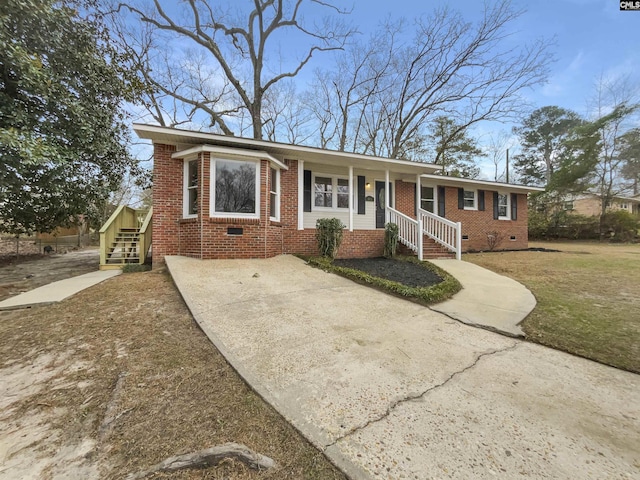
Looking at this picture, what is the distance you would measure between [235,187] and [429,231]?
665cm

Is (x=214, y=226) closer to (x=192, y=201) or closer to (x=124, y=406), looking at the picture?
(x=192, y=201)

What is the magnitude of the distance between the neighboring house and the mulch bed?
19.9m

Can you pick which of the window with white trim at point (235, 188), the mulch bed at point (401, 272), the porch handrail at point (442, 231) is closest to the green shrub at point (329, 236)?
the mulch bed at point (401, 272)

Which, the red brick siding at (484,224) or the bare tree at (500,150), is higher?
the bare tree at (500,150)

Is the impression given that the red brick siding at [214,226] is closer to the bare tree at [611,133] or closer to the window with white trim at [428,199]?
the window with white trim at [428,199]

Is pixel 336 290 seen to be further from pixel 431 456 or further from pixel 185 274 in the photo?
pixel 431 456

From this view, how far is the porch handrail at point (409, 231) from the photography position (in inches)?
328

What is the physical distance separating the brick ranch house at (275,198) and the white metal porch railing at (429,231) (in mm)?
34

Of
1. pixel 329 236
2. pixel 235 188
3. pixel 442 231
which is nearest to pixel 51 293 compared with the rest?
pixel 235 188

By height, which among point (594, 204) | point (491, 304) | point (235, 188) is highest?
point (594, 204)

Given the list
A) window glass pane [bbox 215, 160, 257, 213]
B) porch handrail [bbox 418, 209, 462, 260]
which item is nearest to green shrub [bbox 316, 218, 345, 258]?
window glass pane [bbox 215, 160, 257, 213]

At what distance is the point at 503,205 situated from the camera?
13.5 metres

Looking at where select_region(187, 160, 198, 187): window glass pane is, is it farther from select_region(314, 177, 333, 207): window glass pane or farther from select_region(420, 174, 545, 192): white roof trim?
select_region(420, 174, 545, 192): white roof trim

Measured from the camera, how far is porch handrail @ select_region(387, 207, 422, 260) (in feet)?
27.3
